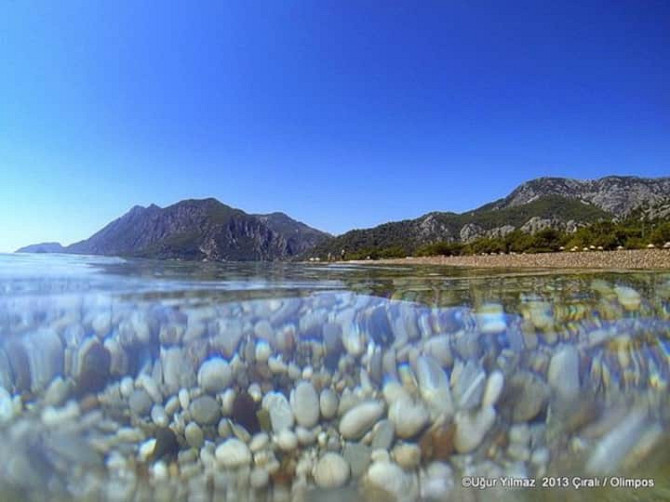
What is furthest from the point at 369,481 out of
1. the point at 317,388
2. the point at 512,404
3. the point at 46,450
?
the point at 46,450

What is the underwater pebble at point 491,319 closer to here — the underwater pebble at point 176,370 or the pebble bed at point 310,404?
the pebble bed at point 310,404

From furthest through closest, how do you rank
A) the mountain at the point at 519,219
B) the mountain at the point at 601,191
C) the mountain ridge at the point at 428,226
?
1. the mountain at the point at 601,191
2. the mountain ridge at the point at 428,226
3. the mountain at the point at 519,219

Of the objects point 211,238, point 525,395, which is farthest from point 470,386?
point 211,238

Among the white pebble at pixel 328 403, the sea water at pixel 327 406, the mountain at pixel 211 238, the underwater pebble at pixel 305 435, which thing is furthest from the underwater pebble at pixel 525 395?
the mountain at pixel 211 238

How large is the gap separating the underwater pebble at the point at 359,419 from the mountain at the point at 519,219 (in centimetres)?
9562

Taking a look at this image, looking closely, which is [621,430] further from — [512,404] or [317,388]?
[317,388]

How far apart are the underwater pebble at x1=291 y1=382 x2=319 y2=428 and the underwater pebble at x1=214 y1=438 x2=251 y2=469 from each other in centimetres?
26

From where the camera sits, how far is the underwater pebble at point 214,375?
1768mm

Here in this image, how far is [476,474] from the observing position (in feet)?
5.21

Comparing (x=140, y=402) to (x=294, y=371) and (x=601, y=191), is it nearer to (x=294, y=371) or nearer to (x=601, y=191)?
(x=294, y=371)

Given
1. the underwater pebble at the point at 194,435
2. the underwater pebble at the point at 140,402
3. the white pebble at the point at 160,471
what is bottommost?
the white pebble at the point at 160,471

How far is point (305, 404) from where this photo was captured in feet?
5.65

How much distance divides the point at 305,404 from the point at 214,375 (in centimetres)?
49

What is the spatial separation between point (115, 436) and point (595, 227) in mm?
61420
